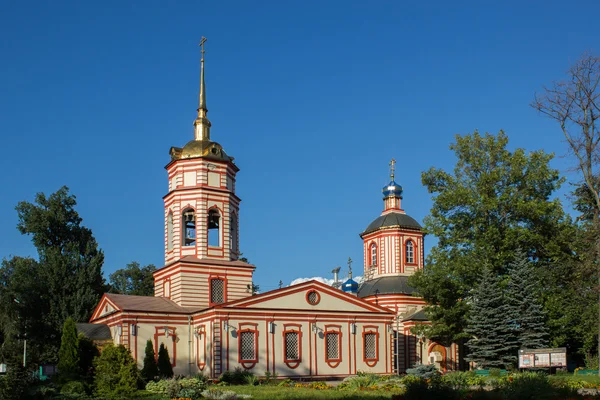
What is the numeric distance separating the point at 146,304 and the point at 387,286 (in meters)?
17.2

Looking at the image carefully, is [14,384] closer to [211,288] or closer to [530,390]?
[530,390]

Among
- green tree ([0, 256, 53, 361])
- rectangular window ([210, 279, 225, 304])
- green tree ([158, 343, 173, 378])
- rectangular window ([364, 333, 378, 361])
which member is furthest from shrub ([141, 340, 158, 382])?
green tree ([0, 256, 53, 361])

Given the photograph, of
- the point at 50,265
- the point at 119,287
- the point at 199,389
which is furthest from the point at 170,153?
the point at 119,287

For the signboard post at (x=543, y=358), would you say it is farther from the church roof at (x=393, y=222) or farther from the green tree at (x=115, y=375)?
the green tree at (x=115, y=375)

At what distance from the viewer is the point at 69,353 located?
101 feet

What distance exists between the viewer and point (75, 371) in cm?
3019

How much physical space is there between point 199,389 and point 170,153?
2050 centimetres

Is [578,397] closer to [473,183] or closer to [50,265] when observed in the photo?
[473,183]

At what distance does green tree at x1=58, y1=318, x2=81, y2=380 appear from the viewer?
30.1m

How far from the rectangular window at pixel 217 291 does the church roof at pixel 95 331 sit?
578 centimetres

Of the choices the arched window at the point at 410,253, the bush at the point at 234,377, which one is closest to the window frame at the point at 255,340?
the bush at the point at 234,377

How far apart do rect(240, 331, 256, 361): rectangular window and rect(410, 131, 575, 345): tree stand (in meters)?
10.3

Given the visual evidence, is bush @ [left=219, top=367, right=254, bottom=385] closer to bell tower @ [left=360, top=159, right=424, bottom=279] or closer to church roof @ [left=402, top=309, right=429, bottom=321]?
church roof @ [left=402, top=309, right=429, bottom=321]

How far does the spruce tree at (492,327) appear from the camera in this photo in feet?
129
